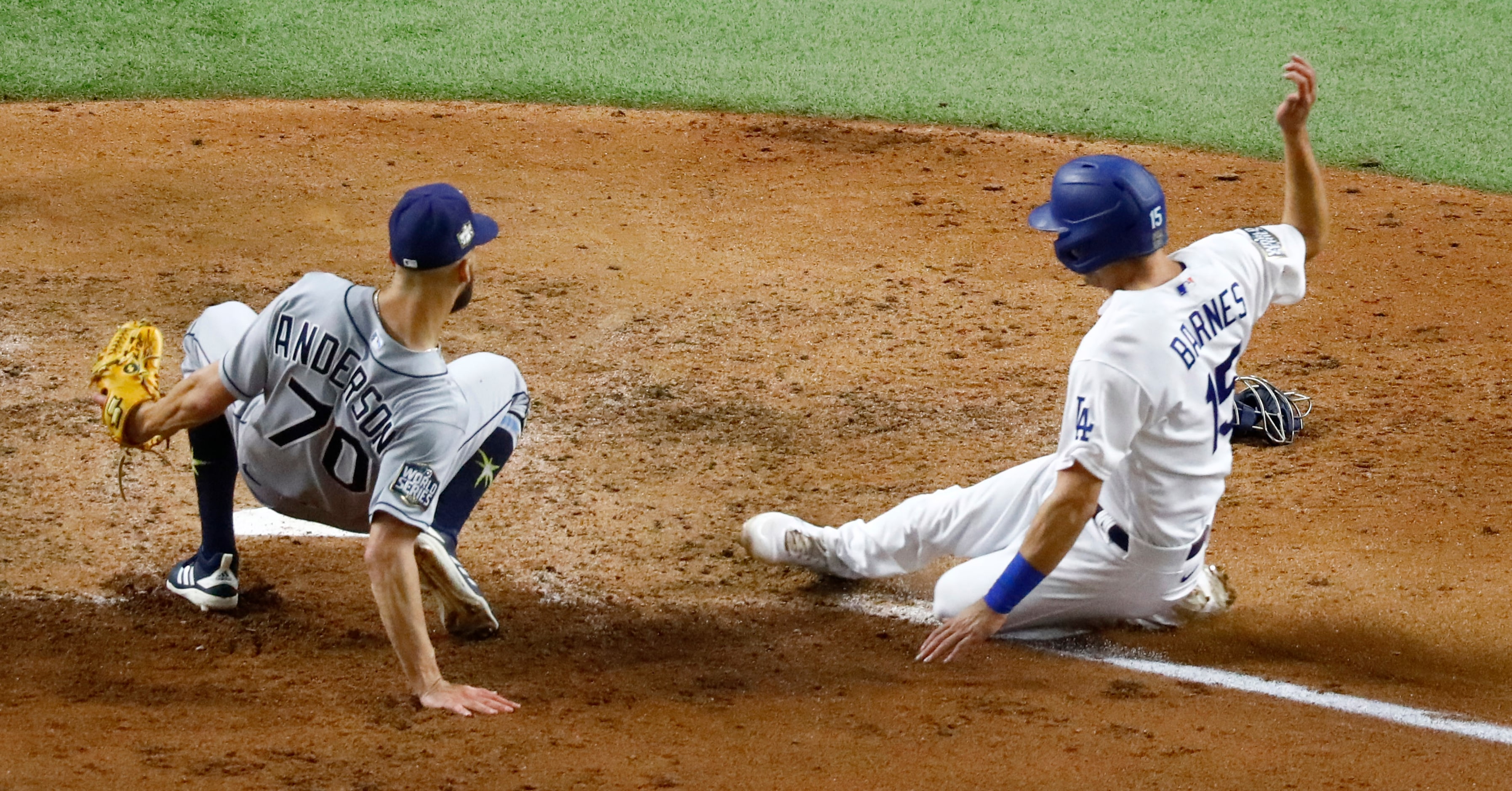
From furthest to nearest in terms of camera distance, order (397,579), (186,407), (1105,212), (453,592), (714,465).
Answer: (714,465), (453,592), (186,407), (1105,212), (397,579)

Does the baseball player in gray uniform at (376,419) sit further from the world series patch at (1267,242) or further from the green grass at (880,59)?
the green grass at (880,59)

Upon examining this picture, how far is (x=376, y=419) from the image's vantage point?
3330 millimetres

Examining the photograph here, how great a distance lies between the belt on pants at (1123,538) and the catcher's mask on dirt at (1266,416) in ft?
4.24

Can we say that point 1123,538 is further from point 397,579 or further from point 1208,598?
point 397,579

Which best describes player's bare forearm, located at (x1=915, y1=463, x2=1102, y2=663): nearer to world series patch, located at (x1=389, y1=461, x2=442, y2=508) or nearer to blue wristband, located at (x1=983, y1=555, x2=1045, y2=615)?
blue wristband, located at (x1=983, y1=555, x2=1045, y2=615)

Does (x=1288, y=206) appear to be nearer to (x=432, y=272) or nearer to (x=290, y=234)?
(x=432, y=272)

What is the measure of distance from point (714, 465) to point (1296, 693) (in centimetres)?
200

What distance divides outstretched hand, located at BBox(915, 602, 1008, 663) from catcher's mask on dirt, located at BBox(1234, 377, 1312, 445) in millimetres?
1989

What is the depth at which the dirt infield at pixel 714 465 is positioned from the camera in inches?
129

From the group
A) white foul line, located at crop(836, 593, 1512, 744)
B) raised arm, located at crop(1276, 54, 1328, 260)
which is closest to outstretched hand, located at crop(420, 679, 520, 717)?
white foul line, located at crop(836, 593, 1512, 744)

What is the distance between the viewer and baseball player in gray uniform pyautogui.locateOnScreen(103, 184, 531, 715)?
10.5 feet

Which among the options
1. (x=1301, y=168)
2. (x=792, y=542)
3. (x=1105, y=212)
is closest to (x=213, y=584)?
(x=792, y=542)

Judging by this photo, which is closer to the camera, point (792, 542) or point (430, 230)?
point (430, 230)

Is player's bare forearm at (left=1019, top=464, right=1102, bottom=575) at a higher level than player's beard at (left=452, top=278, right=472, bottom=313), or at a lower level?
lower
